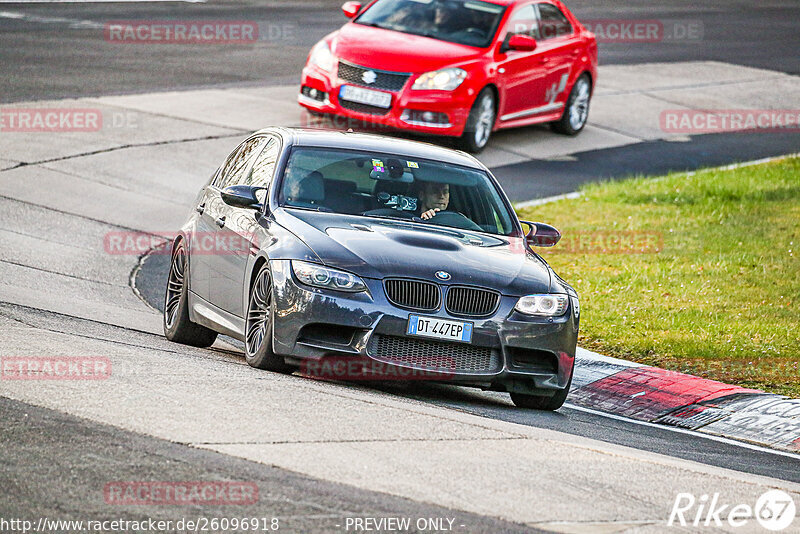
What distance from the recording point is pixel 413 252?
8.62 m

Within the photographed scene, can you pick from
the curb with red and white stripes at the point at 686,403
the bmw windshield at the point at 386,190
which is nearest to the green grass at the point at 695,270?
the curb with red and white stripes at the point at 686,403

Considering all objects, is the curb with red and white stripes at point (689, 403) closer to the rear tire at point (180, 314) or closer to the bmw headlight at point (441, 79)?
the rear tire at point (180, 314)

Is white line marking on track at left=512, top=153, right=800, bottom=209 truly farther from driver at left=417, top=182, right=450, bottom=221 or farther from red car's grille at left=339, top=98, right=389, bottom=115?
driver at left=417, top=182, right=450, bottom=221

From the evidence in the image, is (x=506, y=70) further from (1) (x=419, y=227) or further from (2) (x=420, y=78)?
(1) (x=419, y=227)

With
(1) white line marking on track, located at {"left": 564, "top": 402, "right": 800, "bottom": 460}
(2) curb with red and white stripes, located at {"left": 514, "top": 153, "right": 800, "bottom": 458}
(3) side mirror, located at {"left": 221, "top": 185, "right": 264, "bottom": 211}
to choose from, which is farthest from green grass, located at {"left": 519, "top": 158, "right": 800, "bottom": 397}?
(3) side mirror, located at {"left": 221, "top": 185, "right": 264, "bottom": 211}

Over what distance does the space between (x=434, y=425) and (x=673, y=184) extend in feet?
38.2

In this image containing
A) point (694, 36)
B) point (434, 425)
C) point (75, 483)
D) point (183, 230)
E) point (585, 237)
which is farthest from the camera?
point (694, 36)

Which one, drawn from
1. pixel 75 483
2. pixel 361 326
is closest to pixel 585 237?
pixel 361 326

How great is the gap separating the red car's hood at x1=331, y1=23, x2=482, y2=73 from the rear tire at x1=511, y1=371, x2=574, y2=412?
30.8ft

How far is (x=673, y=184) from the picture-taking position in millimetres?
18344

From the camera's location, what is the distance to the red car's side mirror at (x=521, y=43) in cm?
1895

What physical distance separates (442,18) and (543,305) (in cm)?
1143

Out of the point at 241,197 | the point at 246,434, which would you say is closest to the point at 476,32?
the point at 241,197

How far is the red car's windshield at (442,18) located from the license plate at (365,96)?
1.53 meters
